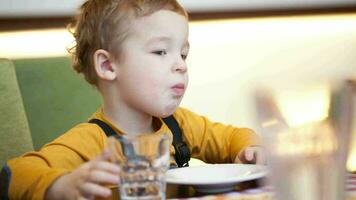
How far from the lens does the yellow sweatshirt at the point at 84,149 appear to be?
0.77 meters

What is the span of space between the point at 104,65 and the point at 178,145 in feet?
0.72

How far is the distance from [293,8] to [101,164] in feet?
5.33

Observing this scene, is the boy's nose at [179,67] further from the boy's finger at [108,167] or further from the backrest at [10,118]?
the backrest at [10,118]

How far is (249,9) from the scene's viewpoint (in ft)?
6.77

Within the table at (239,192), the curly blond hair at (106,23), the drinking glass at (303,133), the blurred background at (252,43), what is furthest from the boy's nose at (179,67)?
the blurred background at (252,43)

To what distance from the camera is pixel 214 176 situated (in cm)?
86

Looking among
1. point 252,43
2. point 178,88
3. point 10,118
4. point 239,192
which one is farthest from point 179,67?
point 252,43

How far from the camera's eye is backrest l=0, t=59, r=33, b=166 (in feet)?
4.40

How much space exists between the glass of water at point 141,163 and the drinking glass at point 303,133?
24 centimetres

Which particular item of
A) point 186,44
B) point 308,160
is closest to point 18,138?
point 186,44

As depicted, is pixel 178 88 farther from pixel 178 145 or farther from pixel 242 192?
pixel 242 192

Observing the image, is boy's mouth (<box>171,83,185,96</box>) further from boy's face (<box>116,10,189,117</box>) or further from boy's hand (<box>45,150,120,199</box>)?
boy's hand (<box>45,150,120,199</box>)

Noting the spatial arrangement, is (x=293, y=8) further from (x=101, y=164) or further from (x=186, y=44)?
(x=101, y=164)

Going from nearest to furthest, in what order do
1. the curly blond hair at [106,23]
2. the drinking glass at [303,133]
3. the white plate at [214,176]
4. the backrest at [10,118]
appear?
the drinking glass at [303,133]
the white plate at [214,176]
the curly blond hair at [106,23]
the backrest at [10,118]
